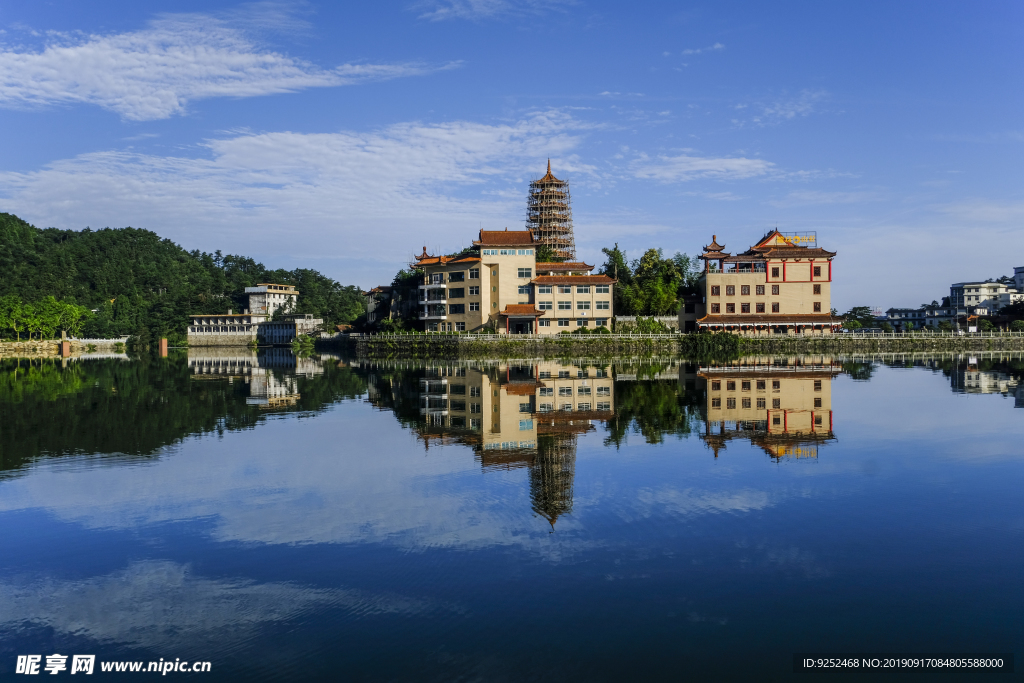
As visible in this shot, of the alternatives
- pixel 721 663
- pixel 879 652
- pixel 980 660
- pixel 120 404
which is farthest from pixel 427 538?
pixel 120 404

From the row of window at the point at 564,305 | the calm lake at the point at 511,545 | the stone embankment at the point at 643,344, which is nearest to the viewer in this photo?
the calm lake at the point at 511,545

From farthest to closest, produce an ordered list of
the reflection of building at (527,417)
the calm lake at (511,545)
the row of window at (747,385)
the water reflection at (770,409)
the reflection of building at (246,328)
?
the reflection of building at (246,328) < the row of window at (747,385) < the water reflection at (770,409) < the reflection of building at (527,417) < the calm lake at (511,545)

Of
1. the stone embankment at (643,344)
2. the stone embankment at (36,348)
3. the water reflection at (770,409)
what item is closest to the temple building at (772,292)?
the stone embankment at (643,344)

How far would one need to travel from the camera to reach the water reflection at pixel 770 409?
17.9 m

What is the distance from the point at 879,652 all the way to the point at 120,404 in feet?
87.0

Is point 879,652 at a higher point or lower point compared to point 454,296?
lower

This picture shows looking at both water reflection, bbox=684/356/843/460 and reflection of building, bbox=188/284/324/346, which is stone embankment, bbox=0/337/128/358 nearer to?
reflection of building, bbox=188/284/324/346

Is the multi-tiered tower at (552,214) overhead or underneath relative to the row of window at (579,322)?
overhead

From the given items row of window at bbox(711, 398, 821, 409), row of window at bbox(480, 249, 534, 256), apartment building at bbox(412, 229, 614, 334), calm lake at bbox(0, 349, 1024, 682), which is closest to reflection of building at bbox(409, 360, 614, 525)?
calm lake at bbox(0, 349, 1024, 682)

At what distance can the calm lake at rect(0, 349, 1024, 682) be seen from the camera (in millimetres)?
6914

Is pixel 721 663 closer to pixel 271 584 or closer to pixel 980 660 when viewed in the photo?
pixel 980 660

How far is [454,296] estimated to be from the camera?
2613 inches

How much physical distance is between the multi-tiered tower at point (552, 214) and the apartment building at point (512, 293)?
22.3 meters

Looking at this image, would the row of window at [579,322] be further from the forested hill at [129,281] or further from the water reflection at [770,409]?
the forested hill at [129,281]
